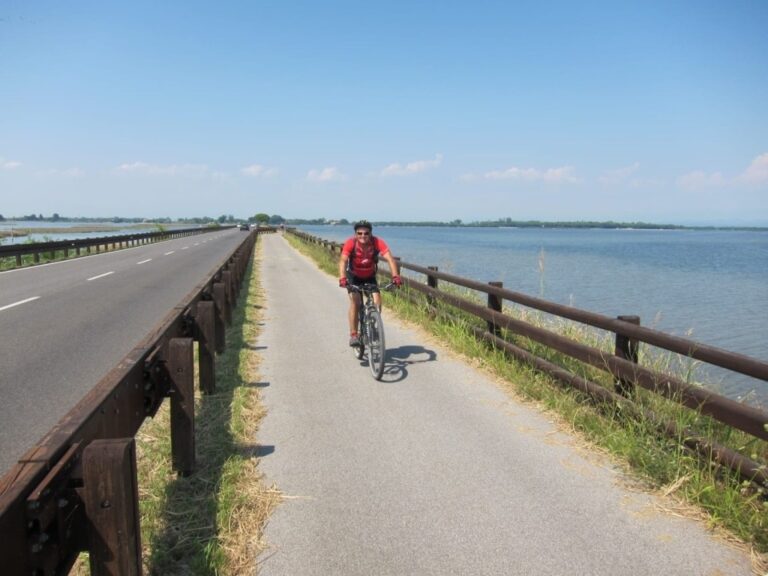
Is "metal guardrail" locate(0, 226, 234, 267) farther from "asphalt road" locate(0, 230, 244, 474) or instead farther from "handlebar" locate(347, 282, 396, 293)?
"handlebar" locate(347, 282, 396, 293)

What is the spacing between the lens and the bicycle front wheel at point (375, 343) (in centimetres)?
655

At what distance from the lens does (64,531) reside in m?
1.98

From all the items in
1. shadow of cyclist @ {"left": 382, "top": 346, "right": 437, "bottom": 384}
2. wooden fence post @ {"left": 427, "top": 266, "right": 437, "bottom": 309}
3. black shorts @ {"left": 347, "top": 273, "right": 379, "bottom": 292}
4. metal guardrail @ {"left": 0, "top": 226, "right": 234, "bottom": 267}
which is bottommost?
shadow of cyclist @ {"left": 382, "top": 346, "right": 437, "bottom": 384}

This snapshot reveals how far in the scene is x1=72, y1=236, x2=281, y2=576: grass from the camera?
296 centimetres

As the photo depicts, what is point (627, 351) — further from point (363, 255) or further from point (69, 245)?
point (69, 245)

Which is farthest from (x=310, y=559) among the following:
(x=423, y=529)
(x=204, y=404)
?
(x=204, y=404)

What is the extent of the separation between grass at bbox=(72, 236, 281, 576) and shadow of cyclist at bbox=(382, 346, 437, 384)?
1.80 m

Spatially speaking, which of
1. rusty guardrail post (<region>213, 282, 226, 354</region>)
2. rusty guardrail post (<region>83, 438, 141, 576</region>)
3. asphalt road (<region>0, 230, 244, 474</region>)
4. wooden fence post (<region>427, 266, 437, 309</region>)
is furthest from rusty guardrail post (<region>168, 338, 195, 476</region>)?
wooden fence post (<region>427, 266, 437, 309</region>)

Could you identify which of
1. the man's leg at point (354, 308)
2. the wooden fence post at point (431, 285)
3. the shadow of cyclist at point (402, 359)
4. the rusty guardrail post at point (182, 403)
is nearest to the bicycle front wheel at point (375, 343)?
the shadow of cyclist at point (402, 359)

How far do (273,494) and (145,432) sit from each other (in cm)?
185

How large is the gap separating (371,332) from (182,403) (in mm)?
3328

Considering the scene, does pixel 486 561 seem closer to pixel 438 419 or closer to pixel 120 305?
pixel 438 419

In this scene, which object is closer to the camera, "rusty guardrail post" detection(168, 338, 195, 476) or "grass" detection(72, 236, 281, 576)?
"grass" detection(72, 236, 281, 576)

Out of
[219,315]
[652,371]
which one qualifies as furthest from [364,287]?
[652,371]
